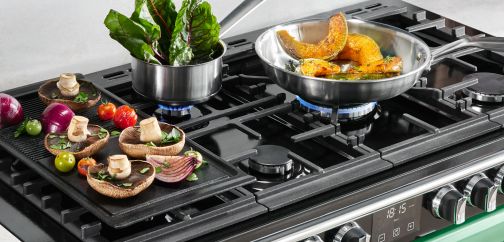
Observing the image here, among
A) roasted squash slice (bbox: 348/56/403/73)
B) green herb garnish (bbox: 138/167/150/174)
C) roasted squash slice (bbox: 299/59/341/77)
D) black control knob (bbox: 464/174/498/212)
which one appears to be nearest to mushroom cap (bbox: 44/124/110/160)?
green herb garnish (bbox: 138/167/150/174)

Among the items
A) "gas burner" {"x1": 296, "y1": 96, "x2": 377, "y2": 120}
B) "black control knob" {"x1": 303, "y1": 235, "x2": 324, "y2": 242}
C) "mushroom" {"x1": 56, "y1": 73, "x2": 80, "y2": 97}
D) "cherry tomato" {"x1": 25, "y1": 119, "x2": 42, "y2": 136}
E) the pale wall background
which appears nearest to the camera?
"black control knob" {"x1": 303, "y1": 235, "x2": 324, "y2": 242}

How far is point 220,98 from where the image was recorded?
7.20 ft

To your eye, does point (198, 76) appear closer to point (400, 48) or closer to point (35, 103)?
point (35, 103)

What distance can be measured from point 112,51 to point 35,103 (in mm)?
354

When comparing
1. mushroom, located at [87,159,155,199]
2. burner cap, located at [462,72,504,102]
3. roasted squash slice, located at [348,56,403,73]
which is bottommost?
burner cap, located at [462,72,504,102]

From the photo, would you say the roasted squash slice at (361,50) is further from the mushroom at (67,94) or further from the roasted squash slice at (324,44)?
the mushroom at (67,94)

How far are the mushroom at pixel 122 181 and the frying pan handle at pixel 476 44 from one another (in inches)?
29.4

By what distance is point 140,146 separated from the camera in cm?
181

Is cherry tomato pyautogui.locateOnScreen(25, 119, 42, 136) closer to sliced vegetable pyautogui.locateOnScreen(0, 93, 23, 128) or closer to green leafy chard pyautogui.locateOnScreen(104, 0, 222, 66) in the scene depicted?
sliced vegetable pyautogui.locateOnScreen(0, 93, 23, 128)

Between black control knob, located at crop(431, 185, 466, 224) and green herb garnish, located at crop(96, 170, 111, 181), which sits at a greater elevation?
green herb garnish, located at crop(96, 170, 111, 181)

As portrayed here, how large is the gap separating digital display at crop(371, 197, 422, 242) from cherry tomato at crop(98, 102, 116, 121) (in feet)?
1.67

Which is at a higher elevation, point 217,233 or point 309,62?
point 309,62

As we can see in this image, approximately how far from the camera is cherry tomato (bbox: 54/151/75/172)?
5.80 ft

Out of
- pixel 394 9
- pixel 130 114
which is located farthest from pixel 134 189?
pixel 394 9
